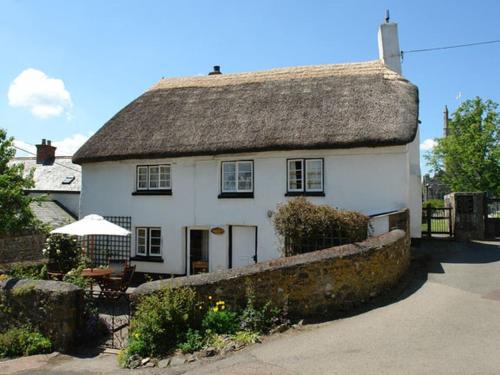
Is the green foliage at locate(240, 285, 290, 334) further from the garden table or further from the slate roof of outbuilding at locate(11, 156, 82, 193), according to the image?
the slate roof of outbuilding at locate(11, 156, 82, 193)

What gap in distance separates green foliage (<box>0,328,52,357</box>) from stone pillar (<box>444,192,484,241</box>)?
13325 millimetres

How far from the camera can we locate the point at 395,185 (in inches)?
506

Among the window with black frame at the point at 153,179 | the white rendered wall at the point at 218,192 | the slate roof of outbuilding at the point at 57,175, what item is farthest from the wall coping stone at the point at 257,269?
the slate roof of outbuilding at the point at 57,175

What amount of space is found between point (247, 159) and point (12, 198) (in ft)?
32.7

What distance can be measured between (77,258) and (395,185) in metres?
10.5

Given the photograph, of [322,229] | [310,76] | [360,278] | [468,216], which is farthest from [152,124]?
[468,216]

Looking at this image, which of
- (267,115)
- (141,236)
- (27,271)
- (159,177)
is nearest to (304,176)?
(267,115)

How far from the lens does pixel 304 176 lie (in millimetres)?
13891

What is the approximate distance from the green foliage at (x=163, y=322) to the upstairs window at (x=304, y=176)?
6649 millimetres

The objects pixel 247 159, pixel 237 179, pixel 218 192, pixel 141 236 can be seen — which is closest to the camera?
pixel 247 159

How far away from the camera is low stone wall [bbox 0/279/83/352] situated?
8.80 metres

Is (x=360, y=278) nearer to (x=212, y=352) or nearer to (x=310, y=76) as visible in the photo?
(x=212, y=352)

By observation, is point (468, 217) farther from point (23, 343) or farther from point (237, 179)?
point (23, 343)

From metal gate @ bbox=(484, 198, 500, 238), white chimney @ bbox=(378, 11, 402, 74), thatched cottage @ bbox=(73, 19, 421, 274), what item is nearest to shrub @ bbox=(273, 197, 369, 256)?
thatched cottage @ bbox=(73, 19, 421, 274)
